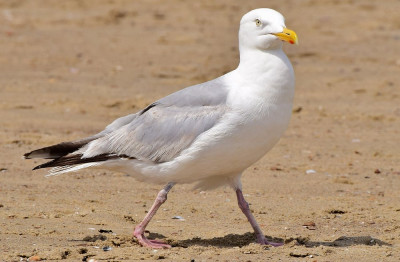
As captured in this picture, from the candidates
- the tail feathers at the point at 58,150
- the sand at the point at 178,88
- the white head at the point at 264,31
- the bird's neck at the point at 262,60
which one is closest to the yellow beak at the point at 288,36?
the white head at the point at 264,31

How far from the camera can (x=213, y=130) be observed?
5977 millimetres

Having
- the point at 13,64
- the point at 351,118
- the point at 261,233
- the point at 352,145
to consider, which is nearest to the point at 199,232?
the point at 261,233

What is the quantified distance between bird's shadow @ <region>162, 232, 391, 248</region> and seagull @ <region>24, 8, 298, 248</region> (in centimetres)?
14

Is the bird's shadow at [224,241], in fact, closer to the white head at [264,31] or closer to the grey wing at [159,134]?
the grey wing at [159,134]

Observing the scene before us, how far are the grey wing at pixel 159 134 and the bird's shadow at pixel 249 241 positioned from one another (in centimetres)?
65

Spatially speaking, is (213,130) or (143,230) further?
(143,230)

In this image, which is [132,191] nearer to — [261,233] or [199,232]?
[199,232]

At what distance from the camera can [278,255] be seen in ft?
19.6

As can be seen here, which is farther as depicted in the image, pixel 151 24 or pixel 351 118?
pixel 151 24

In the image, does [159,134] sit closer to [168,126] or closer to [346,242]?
[168,126]

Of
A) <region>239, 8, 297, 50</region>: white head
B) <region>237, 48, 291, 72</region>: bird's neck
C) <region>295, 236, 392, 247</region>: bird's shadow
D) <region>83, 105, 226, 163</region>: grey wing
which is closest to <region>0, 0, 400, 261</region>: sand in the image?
<region>295, 236, 392, 247</region>: bird's shadow

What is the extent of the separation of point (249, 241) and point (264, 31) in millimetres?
1546

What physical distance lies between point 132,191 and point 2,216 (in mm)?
Answer: 1477

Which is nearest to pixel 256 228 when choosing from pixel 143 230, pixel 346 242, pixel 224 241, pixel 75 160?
pixel 224 241
